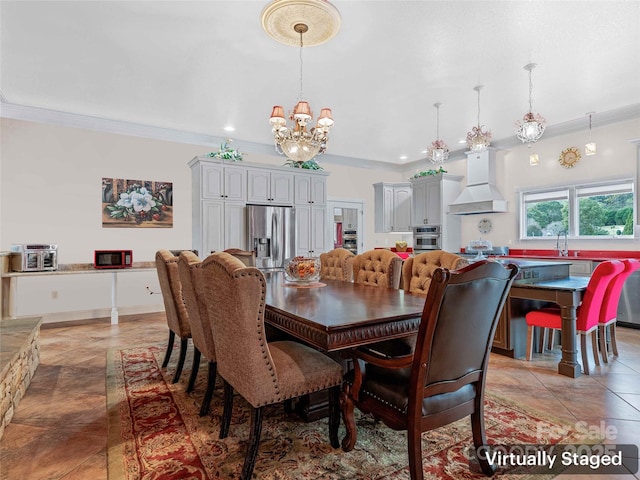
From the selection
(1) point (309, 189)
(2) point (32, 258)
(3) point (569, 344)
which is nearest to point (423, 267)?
(3) point (569, 344)

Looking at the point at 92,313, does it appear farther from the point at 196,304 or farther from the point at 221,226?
the point at 196,304

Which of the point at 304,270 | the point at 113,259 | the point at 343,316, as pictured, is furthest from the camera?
the point at 113,259

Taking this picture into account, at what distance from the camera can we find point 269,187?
574cm

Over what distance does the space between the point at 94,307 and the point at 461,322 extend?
5340 mm

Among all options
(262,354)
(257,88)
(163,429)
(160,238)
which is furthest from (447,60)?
(160,238)

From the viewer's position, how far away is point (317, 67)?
141 inches

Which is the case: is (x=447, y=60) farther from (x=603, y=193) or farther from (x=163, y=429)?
(x=163, y=429)

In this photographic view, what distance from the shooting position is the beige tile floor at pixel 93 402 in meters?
1.75

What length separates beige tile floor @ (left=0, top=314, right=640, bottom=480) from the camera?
1.75m

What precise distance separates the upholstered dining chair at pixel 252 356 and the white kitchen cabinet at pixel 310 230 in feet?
13.9

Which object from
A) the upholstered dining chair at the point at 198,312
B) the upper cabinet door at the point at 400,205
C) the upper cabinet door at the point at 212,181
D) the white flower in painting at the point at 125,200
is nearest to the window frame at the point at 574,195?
the upper cabinet door at the point at 400,205

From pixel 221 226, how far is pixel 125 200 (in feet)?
4.73

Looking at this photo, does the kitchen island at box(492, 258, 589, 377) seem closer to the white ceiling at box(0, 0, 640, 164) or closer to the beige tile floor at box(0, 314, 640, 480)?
the beige tile floor at box(0, 314, 640, 480)

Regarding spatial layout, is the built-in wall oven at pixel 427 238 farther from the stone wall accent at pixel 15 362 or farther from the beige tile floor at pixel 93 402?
the stone wall accent at pixel 15 362
